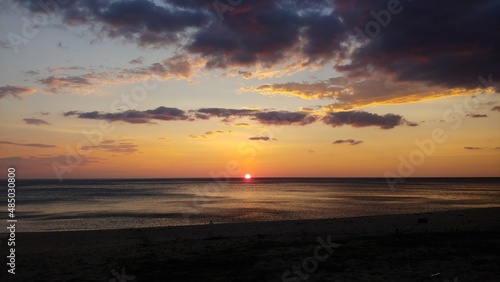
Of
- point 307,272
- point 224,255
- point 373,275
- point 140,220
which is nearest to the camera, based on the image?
point 373,275

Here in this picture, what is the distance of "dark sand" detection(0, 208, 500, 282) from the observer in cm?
1336

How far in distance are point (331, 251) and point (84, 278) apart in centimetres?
978

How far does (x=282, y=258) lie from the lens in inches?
638

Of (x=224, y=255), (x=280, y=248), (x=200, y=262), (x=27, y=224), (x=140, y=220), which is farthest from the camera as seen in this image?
(x=140, y=220)

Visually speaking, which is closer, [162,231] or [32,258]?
[32,258]

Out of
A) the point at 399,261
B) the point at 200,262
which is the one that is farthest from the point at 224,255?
the point at 399,261

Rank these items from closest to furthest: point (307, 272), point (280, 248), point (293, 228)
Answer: point (307, 272) < point (280, 248) < point (293, 228)

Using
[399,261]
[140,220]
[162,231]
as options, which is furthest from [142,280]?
[140,220]

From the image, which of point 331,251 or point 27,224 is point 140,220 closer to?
point 27,224

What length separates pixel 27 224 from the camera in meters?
39.1

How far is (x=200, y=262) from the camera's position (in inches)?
627

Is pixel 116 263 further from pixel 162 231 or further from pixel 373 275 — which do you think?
pixel 162 231

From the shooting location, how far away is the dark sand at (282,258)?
1336 cm

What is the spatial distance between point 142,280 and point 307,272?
5.55 m
